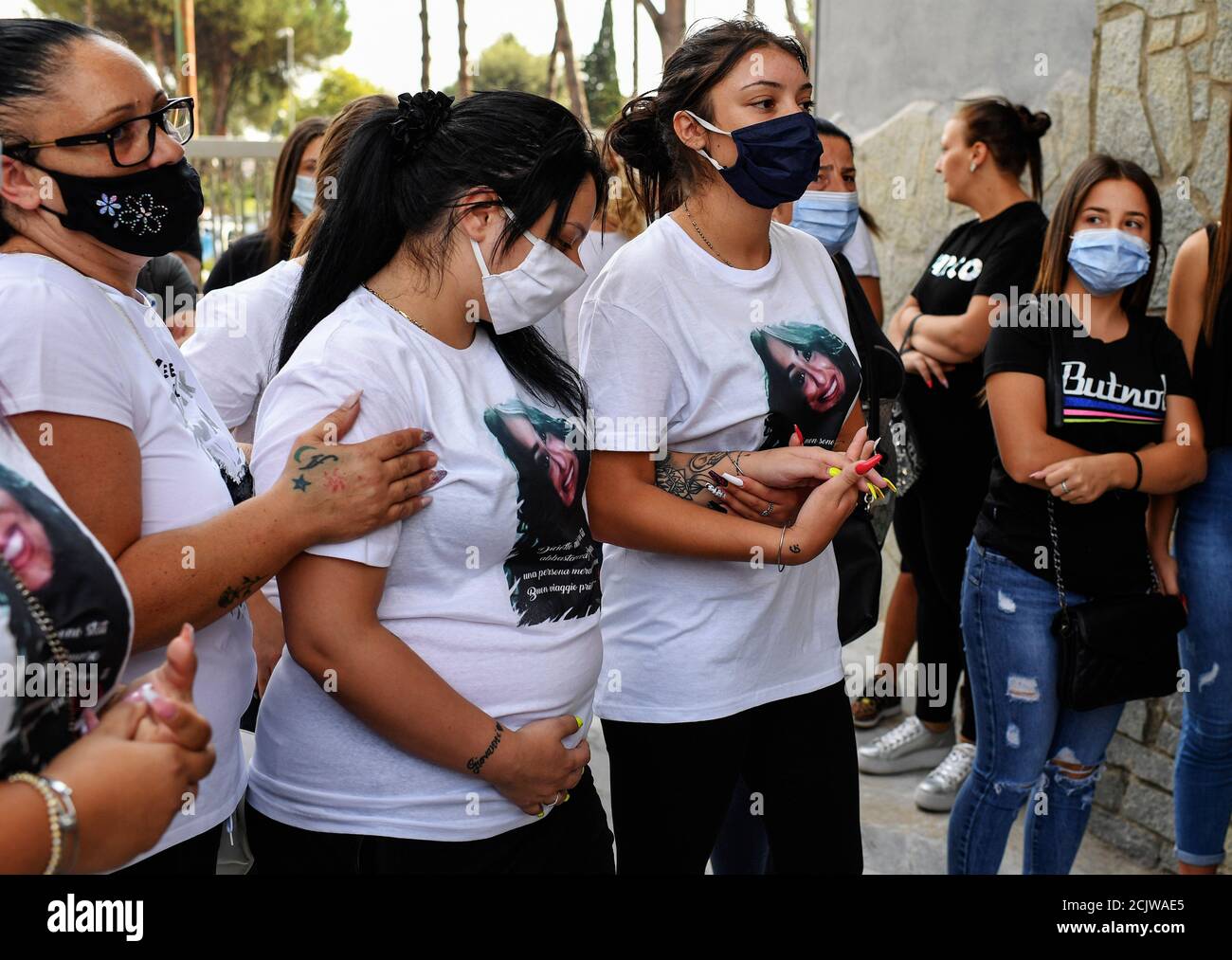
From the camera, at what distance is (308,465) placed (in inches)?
60.3

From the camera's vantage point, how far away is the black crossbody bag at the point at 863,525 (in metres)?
2.35

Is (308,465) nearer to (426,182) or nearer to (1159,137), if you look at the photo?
(426,182)

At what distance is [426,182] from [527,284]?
0.21 m

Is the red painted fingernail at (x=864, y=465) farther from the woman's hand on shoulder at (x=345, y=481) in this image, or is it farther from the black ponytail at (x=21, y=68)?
the black ponytail at (x=21, y=68)

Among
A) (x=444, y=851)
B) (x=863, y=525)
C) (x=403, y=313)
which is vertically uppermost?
(x=403, y=313)

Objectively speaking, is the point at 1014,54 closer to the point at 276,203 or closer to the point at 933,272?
the point at 933,272

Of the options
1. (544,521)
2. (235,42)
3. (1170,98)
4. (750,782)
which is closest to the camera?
(544,521)

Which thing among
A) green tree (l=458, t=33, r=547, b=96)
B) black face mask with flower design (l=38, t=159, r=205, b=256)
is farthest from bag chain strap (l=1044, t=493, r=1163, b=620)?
green tree (l=458, t=33, r=547, b=96)

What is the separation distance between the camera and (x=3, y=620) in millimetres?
953

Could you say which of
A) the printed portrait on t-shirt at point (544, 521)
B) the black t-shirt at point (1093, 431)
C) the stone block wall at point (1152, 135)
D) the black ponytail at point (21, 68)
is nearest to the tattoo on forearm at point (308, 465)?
the printed portrait on t-shirt at point (544, 521)

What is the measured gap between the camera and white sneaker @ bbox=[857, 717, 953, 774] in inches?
158

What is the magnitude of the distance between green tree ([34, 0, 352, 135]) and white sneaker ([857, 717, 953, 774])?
3021 centimetres

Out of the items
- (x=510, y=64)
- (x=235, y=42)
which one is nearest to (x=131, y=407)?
(x=235, y=42)
